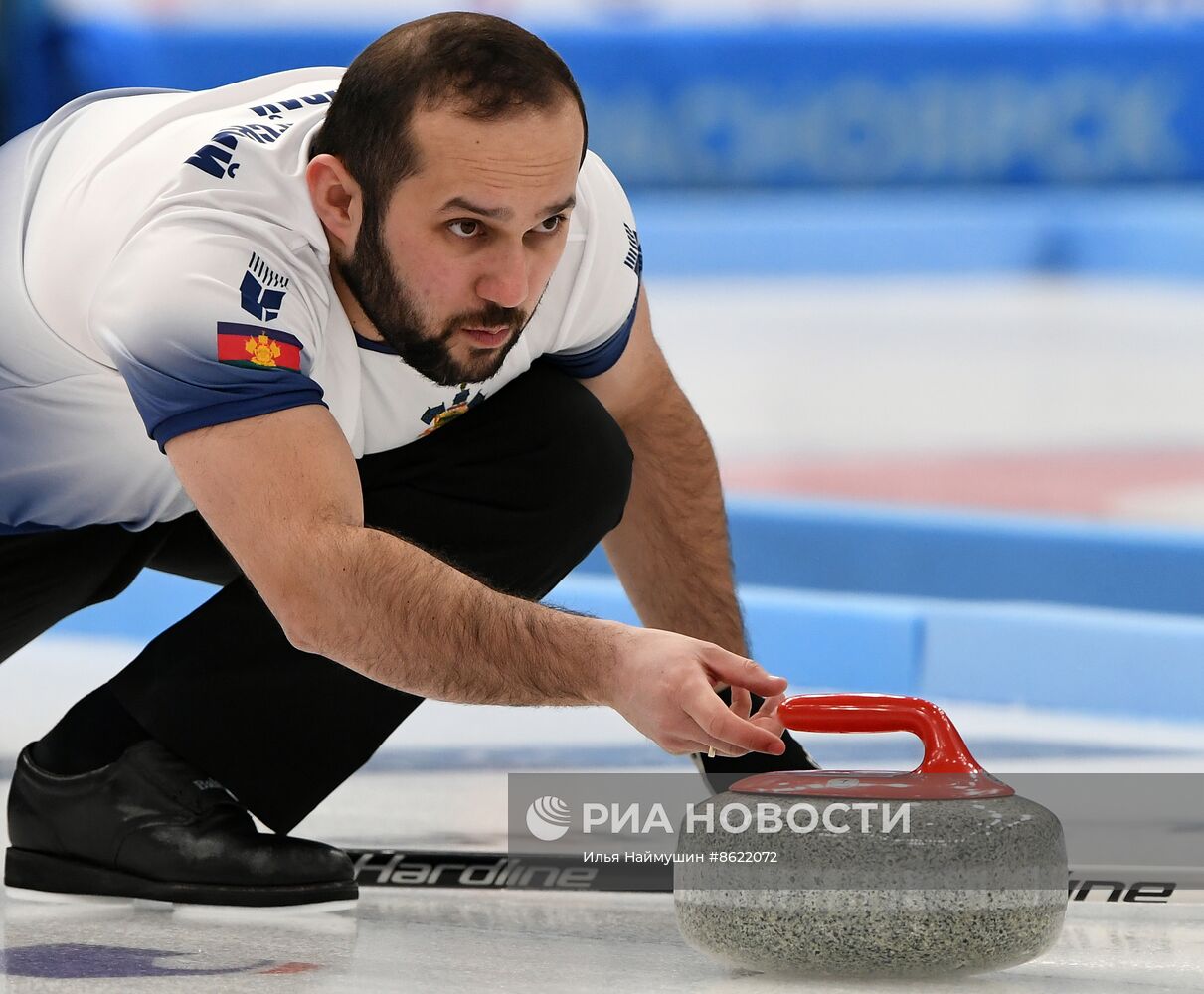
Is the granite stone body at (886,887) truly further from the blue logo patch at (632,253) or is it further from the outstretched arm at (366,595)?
the blue logo patch at (632,253)

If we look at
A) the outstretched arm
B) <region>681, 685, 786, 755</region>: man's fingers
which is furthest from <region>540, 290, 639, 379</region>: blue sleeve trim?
<region>681, 685, 786, 755</region>: man's fingers

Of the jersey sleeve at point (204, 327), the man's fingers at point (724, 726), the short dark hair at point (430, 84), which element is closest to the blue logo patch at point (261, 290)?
the jersey sleeve at point (204, 327)

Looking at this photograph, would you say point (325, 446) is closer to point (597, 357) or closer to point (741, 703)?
point (741, 703)

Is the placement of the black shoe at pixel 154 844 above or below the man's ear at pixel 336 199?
below

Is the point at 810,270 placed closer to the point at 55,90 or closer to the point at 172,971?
the point at 55,90

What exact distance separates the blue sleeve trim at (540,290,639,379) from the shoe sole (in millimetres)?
492

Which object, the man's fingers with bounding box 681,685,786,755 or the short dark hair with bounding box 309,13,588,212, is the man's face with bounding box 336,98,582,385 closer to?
the short dark hair with bounding box 309,13,588,212

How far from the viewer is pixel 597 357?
1.67 metres

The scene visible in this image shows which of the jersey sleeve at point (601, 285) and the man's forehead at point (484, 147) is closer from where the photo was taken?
the man's forehead at point (484, 147)

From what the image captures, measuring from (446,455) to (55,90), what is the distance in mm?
4072

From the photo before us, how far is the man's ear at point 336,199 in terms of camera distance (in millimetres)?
1379

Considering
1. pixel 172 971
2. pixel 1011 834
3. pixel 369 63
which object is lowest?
pixel 172 971

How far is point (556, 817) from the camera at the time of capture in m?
1.57

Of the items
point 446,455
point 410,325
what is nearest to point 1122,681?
point 446,455
